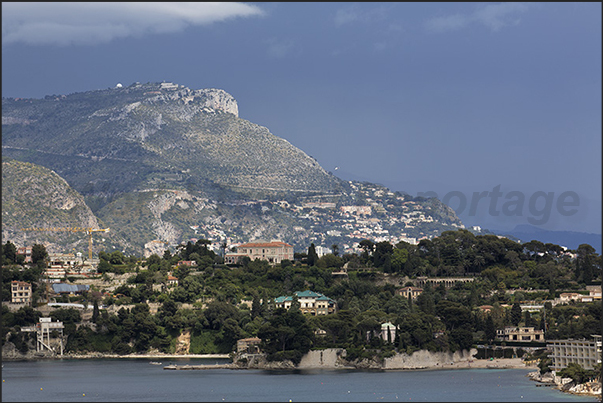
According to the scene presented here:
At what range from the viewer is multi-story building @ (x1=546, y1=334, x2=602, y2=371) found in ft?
193

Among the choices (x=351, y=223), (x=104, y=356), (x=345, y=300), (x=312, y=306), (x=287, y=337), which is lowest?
(x=104, y=356)

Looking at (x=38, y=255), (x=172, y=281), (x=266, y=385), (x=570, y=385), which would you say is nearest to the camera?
(x=570, y=385)

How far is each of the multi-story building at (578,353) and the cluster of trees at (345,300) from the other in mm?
4486

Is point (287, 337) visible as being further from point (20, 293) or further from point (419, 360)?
point (20, 293)

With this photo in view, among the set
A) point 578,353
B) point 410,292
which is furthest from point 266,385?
point 410,292

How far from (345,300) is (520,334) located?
52.3 feet

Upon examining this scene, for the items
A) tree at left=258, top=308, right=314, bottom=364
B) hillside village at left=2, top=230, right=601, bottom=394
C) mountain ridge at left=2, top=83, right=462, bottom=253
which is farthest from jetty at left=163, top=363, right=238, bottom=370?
mountain ridge at left=2, top=83, right=462, bottom=253

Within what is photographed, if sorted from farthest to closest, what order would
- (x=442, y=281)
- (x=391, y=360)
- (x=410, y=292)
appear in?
(x=442, y=281) → (x=410, y=292) → (x=391, y=360)

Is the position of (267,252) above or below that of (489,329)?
above

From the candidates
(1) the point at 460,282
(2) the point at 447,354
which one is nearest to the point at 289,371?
(2) the point at 447,354

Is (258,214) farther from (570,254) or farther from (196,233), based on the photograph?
(570,254)

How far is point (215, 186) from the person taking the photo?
616 feet

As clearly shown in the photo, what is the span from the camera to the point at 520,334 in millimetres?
76438

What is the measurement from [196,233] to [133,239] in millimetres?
12419
